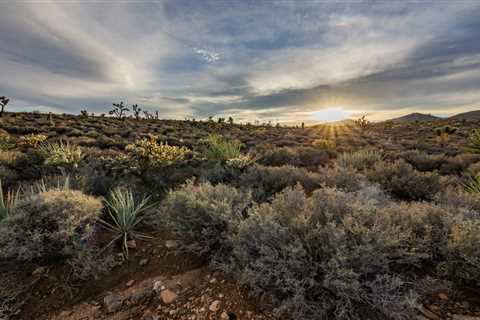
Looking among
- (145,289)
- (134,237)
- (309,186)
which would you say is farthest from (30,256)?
(309,186)

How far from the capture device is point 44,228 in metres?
2.65

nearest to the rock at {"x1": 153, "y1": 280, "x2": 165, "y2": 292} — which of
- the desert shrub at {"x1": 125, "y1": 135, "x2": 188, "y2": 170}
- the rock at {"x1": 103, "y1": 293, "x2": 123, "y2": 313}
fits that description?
the rock at {"x1": 103, "y1": 293, "x2": 123, "y2": 313}

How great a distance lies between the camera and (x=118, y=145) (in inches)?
478

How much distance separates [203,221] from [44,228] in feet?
6.03

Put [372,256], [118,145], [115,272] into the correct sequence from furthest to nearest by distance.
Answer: [118,145] < [115,272] < [372,256]

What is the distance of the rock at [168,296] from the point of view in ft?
6.97

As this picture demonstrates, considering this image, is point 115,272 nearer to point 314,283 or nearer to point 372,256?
point 314,283

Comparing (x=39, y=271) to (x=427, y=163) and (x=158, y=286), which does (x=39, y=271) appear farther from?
(x=427, y=163)

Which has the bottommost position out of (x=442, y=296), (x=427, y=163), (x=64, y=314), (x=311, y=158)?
(x=64, y=314)

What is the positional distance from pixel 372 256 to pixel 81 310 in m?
2.68

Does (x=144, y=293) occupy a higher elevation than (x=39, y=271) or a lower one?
lower

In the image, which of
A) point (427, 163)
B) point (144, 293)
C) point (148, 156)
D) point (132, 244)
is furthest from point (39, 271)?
point (427, 163)

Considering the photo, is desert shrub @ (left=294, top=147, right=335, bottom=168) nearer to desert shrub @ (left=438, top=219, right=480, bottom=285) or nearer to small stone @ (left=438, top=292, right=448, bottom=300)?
desert shrub @ (left=438, top=219, right=480, bottom=285)

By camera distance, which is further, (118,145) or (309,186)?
(118,145)
